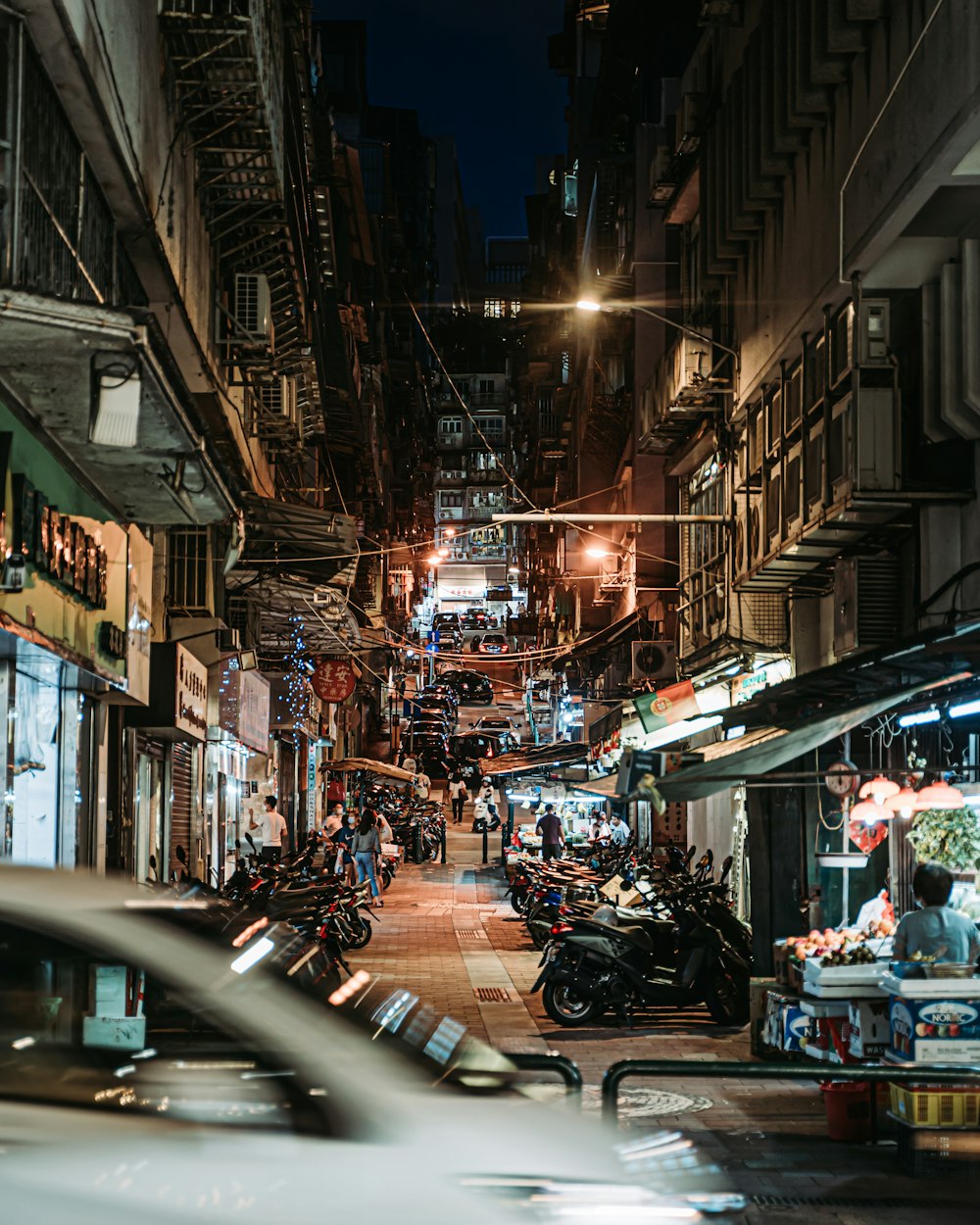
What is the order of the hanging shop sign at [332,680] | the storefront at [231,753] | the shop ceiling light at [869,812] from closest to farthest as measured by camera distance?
the shop ceiling light at [869,812] < the storefront at [231,753] < the hanging shop sign at [332,680]

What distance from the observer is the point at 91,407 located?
921 cm

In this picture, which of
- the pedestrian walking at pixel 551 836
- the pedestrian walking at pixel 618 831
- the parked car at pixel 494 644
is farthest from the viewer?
the parked car at pixel 494 644

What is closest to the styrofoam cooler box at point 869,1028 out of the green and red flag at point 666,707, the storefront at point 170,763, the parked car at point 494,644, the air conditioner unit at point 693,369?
the green and red flag at point 666,707

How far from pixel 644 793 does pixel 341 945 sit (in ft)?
20.0

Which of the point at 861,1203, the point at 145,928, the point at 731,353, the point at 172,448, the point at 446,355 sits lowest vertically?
the point at 861,1203

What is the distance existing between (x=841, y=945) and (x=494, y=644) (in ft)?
250

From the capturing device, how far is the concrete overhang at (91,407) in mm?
8469

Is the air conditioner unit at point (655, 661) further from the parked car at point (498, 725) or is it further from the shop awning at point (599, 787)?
the parked car at point (498, 725)

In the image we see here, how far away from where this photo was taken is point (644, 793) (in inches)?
514

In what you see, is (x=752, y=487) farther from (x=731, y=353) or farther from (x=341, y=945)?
→ (x=341, y=945)

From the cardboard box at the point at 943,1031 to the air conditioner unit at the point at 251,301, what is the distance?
44.3 ft

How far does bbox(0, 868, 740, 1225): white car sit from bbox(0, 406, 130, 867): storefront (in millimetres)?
5479

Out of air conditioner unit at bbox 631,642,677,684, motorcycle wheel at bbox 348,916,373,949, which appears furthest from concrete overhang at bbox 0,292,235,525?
air conditioner unit at bbox 631,642,677,684

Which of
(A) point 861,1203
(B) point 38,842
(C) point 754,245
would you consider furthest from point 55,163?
(C) point 754,245
